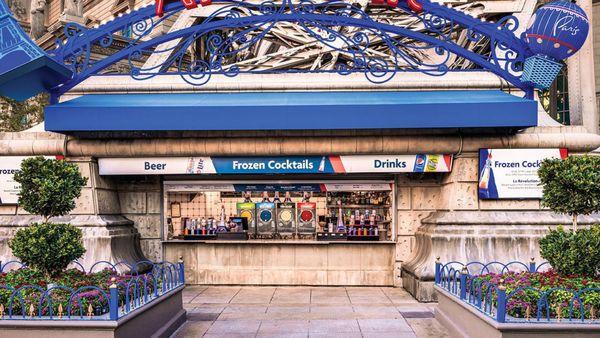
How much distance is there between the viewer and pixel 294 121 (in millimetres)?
12594

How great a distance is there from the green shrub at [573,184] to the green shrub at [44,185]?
7.93 meters

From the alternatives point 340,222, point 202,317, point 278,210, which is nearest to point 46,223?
point 202,317

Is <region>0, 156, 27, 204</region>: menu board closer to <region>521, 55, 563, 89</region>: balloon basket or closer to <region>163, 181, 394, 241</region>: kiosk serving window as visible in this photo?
<region>163, 181, 394, 241</region>: kiosk serving window

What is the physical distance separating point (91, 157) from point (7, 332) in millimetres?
7045

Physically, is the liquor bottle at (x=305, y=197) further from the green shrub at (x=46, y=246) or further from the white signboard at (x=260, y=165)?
the green shrub at (x=46, y=246)

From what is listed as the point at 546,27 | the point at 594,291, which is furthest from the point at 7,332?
the point at 546,27

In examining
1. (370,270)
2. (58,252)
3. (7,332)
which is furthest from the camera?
(370,270)

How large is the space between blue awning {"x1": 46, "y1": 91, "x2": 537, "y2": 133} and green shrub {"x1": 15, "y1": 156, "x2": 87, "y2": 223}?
4005 mm

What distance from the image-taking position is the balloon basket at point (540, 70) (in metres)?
12.5

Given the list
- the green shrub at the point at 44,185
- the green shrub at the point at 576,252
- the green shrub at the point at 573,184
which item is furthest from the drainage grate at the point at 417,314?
the green shrub at the point at 44,185

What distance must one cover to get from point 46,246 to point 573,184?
8373 millimetres

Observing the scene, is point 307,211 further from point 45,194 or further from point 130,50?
point 45,194

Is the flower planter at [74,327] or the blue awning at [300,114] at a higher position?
the blue awning at [300,114]

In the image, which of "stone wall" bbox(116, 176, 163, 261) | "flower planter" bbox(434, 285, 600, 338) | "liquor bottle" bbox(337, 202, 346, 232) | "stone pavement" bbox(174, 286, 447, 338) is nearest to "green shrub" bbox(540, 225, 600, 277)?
"flower planter" bbox(434, 285, 600, 338)
